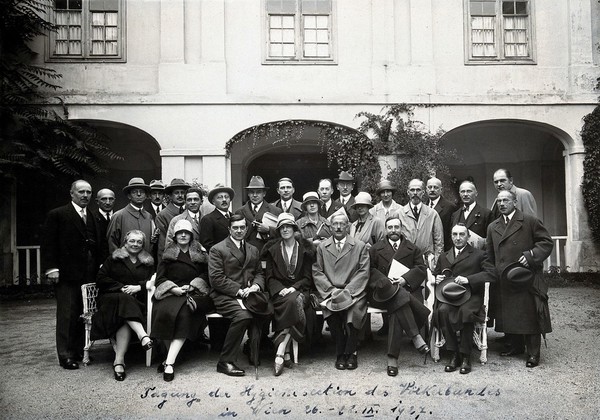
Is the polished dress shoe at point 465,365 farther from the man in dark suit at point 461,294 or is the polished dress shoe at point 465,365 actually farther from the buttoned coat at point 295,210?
the buttoned coat at point 295,210

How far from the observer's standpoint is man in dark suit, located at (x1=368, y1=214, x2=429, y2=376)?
4.95 meters

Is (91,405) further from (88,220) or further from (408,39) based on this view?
(408,39)

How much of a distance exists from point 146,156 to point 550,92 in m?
8.84

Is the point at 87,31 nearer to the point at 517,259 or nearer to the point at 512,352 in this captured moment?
the point at 517,259

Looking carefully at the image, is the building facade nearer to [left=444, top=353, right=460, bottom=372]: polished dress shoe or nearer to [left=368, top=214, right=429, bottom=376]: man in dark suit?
[left=368, top=214, right=429, bottom=376]: man in dark suit

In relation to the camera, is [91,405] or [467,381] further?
[467,381]

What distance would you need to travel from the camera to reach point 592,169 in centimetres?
1014

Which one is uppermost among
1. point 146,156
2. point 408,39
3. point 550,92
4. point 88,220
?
point 408,39

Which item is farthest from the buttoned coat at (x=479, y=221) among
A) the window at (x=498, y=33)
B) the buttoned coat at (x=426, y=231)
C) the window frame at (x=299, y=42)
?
the window at (x=498, y=33)

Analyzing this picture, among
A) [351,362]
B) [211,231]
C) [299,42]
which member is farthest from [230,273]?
[299,42]

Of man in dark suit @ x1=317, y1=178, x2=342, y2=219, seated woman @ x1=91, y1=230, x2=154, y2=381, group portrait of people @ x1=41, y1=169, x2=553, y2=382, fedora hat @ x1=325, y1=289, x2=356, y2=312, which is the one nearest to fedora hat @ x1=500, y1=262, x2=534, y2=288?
group portrait of people @ x1=41, y1=169, x2=553, y2=382

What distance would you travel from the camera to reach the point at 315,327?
5.30 meters

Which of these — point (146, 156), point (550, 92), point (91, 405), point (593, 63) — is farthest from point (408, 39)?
point (91, 405)
